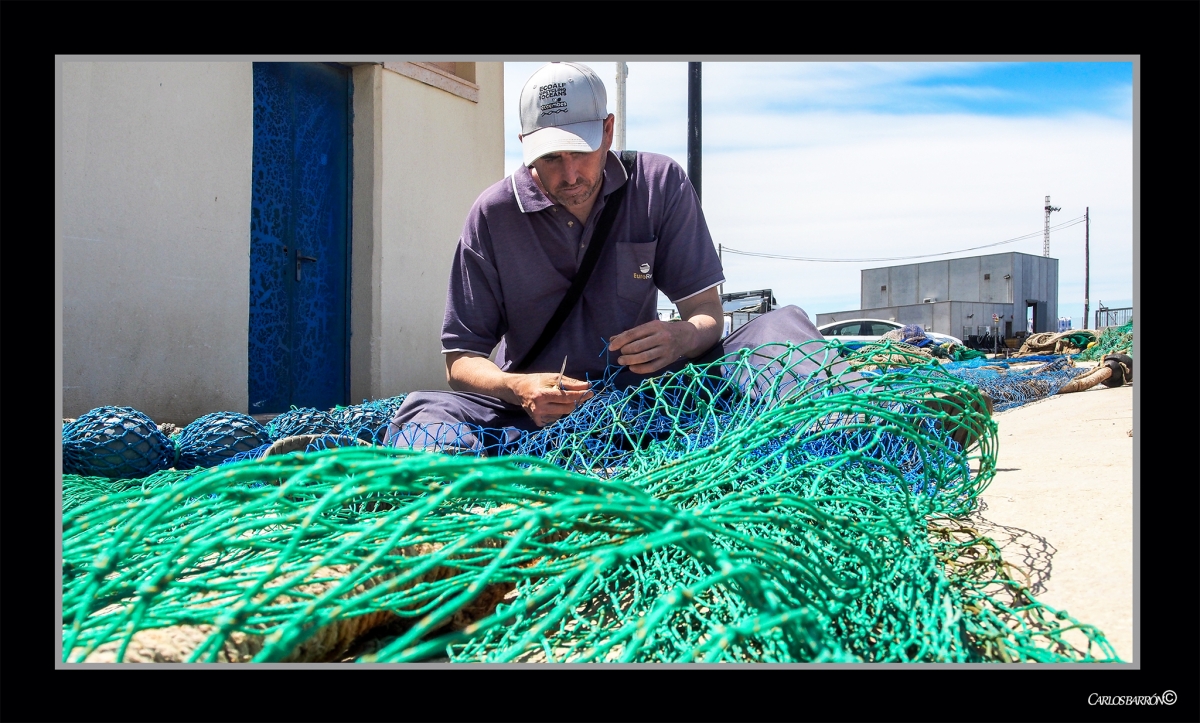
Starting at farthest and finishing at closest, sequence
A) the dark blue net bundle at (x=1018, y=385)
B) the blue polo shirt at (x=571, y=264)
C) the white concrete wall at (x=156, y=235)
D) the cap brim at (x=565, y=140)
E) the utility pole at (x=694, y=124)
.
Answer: the dark blue net bundle at (x=1018, y=385) < the utility pole at (x=694, y=124) < the white concrete wall at (x=156, y=235) < the blue polo shirt at (x=571, y=264) < the cap brim at (x=565, y=140)

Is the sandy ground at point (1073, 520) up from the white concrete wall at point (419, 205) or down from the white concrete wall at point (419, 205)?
down

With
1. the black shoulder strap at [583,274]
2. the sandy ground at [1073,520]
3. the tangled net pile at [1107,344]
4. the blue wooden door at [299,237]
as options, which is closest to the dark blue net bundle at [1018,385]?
the sandy ground at [1073,520]

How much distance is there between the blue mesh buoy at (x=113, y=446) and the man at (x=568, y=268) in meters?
0.80

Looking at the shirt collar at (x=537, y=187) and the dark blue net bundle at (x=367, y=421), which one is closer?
the shirt collar at (x=537, y=187)

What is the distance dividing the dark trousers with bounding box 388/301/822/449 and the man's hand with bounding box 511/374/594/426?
0.23m

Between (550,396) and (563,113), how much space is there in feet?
2.75

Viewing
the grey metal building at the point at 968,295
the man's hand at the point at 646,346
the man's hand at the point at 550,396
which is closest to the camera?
the man's hand at the point at 550,396

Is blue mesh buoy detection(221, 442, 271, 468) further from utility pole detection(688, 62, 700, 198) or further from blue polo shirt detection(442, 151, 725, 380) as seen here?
utility pole detection(688, 62, 700, 198)

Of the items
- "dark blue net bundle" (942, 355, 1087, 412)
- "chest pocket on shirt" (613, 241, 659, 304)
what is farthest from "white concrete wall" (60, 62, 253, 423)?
"dark blue net bundle" (942, 355, 1087, 412)

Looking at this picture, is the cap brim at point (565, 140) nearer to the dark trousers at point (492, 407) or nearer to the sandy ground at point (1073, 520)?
the dark trousers at point (492, 407)

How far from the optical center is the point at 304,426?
2.84 metres

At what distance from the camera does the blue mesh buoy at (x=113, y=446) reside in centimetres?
231
